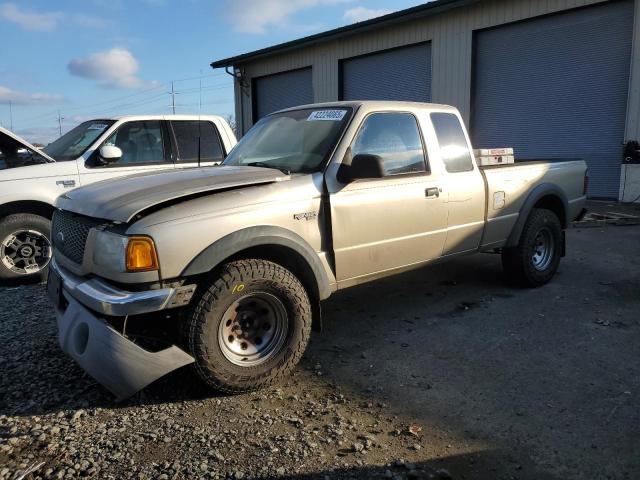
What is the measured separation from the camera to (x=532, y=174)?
5.59 meters

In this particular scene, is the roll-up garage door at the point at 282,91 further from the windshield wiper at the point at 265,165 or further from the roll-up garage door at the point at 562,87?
the windshield wiper at the point at 265,165

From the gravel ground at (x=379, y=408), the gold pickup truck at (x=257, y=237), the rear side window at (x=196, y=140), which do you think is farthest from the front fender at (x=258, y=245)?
the rear side window at (x=196, y=140)

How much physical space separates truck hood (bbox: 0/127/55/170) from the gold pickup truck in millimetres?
2673

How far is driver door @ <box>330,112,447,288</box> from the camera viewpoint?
3.96 metres

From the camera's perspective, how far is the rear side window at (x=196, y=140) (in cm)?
711

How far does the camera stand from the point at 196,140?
722cm

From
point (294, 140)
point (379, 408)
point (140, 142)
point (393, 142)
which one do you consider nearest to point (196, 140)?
point (140, 142)

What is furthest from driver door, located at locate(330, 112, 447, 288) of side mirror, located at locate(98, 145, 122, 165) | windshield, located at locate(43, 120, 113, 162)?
windshield, located at locate(43, 120, 113, 162)

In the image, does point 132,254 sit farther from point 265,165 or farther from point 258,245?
point 265,165

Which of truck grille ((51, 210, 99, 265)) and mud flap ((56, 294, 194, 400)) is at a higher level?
truck grille ((51, 210, 99, 265))

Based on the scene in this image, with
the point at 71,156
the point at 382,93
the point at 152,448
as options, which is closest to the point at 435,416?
the point at 152,448

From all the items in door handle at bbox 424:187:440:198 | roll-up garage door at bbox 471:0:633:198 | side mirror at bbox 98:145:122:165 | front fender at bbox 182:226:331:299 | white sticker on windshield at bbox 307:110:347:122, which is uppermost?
roll-up garage door at bbox 471:0:633:198

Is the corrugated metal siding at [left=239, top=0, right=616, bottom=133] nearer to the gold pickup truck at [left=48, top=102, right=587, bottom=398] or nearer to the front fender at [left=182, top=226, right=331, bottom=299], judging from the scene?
the gold pickup truck at [left=48, top=102, right=587, bottom=398]

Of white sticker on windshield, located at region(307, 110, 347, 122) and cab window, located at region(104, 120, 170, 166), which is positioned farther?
cab window, located at region(104, 120, 170, 166)
